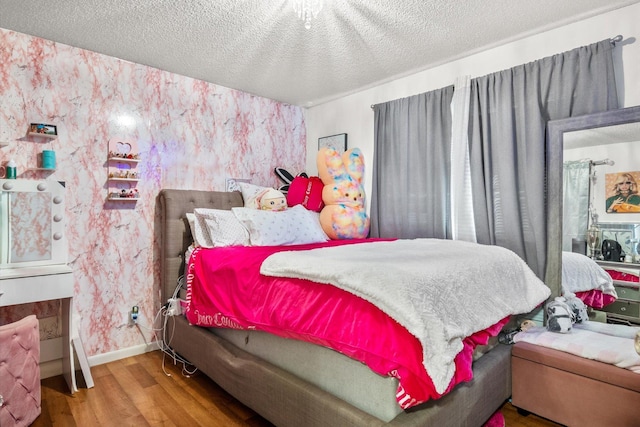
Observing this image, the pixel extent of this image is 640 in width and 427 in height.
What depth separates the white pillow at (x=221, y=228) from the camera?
2.62 m

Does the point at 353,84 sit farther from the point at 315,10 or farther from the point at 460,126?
the point at 315,10

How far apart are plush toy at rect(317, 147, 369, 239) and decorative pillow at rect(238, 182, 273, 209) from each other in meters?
0.57

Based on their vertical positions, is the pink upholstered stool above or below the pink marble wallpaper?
below

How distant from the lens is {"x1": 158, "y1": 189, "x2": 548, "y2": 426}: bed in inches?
54.5

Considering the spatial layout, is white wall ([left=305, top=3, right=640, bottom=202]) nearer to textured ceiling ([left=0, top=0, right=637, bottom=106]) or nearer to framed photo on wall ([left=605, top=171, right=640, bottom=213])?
textured ceiling ([left=0, top=0, right=637, bottom=106])

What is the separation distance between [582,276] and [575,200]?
48cm

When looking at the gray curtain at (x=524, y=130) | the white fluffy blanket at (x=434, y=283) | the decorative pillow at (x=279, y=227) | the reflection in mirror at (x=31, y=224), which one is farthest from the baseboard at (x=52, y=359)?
the gray curtain at (x=524, y=130)

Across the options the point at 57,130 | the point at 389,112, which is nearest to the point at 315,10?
the point at 389,112

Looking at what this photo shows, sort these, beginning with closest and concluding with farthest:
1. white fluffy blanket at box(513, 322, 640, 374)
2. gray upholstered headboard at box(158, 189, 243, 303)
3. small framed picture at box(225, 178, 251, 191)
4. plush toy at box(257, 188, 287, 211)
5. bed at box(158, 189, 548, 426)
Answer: bed at box(158, 189, 548, 426) < white fluffy blanket at box(513, 322, 640, 374) < gray upholstered headboard at box(158, 189, 243, 303) < plush toy at box(257, 188, 287, 211) < small framed picture at box(225, 178, 251, 191)

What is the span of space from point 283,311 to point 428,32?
2061 millimetres

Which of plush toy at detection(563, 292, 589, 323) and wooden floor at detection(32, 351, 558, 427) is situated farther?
plush toy at detection(563, 292, 589, 323)

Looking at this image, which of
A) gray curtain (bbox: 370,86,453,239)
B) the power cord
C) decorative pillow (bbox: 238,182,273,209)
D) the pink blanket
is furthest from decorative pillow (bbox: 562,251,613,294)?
the power cord

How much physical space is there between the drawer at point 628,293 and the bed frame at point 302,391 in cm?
75

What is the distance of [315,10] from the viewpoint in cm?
202
